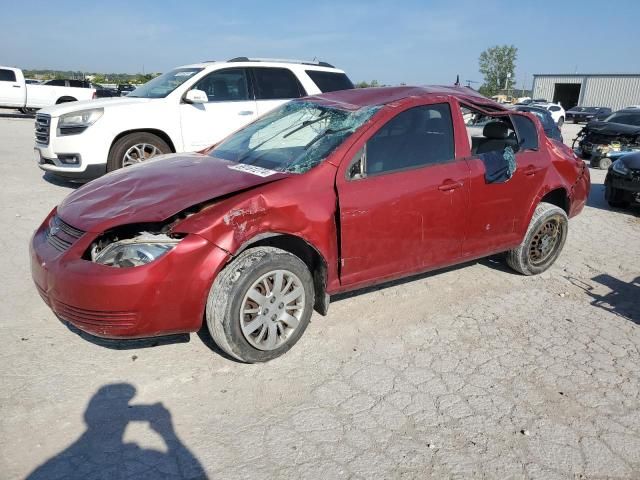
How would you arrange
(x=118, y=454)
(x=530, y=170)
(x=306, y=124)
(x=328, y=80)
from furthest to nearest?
(x=328, y=80) < (x=530, y=170) < (x=306, y=124) < (x=118, y=454)

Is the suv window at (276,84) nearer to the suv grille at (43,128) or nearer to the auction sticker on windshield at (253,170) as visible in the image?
the suv grille at (43,128)

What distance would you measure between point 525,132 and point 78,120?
580cm

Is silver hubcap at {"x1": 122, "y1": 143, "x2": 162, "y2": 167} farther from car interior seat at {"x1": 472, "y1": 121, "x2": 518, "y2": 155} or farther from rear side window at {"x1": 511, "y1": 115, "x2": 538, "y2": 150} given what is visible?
rear side window at {"x1": 511, "y1": 115, "x2": 538, "y2": 150}

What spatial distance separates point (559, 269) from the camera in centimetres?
526

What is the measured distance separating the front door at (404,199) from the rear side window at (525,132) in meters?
0.95

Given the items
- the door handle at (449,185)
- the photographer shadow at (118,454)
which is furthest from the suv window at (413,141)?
the photographer shadow at (118,454)

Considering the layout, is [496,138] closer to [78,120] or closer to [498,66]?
[78,120]

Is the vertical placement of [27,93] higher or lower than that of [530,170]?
higher

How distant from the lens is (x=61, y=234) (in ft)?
10.5

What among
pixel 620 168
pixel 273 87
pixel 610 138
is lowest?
pixel 610 138

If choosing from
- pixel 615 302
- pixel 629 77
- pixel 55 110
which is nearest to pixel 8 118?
pixel 55 110

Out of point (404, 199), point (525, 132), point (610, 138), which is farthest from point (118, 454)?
point (610, 138)

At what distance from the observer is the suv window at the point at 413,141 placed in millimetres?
3641

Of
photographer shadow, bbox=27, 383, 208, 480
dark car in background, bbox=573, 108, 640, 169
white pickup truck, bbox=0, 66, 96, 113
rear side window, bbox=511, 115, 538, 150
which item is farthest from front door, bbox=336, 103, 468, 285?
white pickup truck, bbox=0, 66, 96, 113
